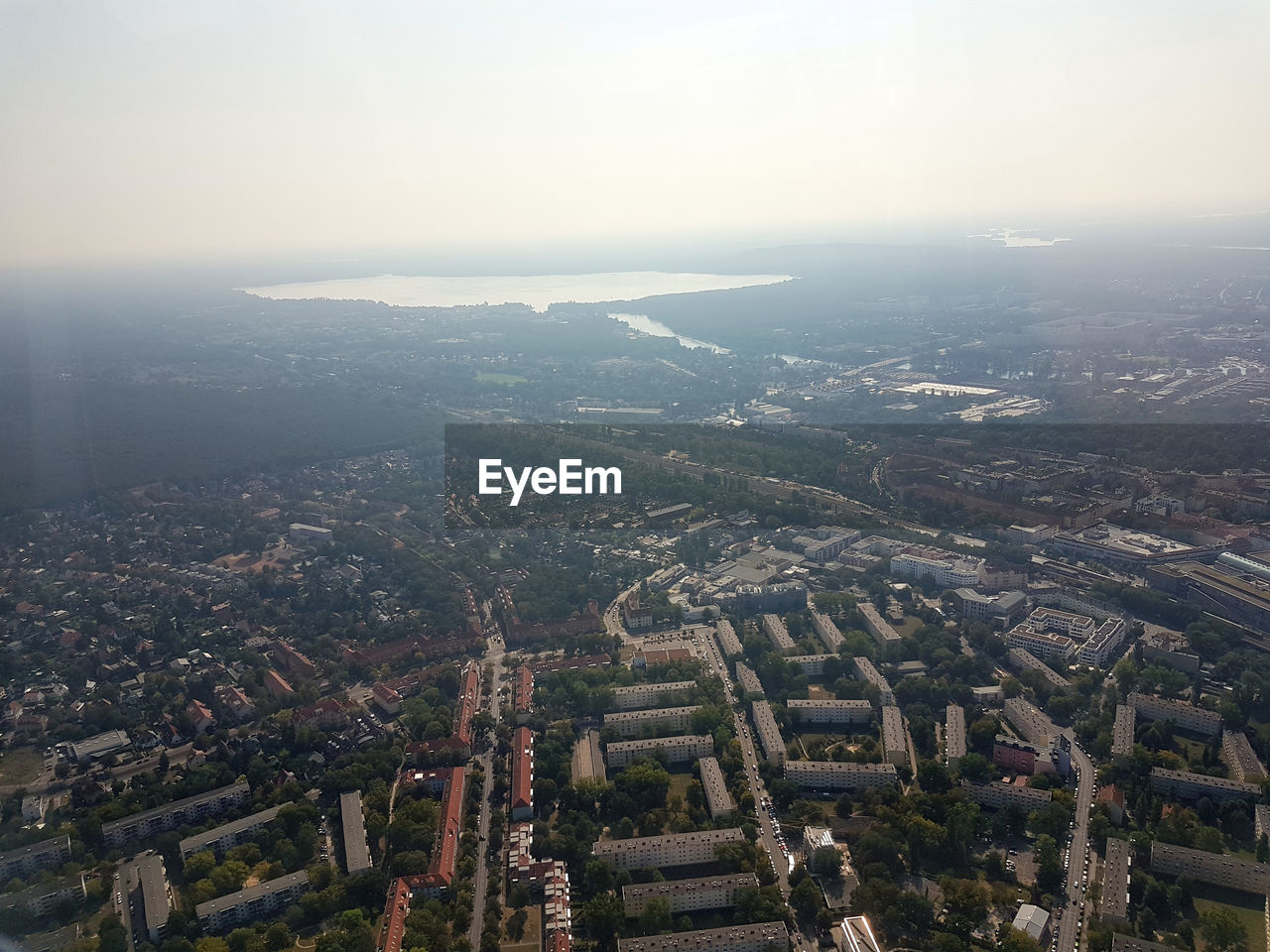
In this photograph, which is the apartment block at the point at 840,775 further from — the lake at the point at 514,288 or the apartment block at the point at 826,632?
the lake at the point at 514,288

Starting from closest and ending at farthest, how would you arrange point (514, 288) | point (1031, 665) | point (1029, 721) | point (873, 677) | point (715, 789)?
point (715, 789), point (1029, 721), point (873, 677), point (1031, 665), point (514, 288)

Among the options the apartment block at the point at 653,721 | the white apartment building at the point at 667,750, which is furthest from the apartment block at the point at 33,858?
the apartment block at the point at 653,721

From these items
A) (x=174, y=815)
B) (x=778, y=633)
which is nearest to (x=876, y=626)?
(x=778, y=633)

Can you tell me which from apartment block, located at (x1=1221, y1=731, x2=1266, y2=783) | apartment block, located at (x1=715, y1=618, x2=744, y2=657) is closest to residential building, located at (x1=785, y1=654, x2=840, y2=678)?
apartment block, located at (x1=715, y1=618, x2=744, y2=657)

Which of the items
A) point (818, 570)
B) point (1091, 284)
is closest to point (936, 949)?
point (818, 570)

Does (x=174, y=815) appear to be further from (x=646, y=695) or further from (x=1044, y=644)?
(x=1044, y=644)

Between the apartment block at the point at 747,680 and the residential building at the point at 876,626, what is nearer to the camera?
the apartment block at the point at 747,680

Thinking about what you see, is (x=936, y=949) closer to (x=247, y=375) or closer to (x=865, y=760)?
(x=865, y=760)
